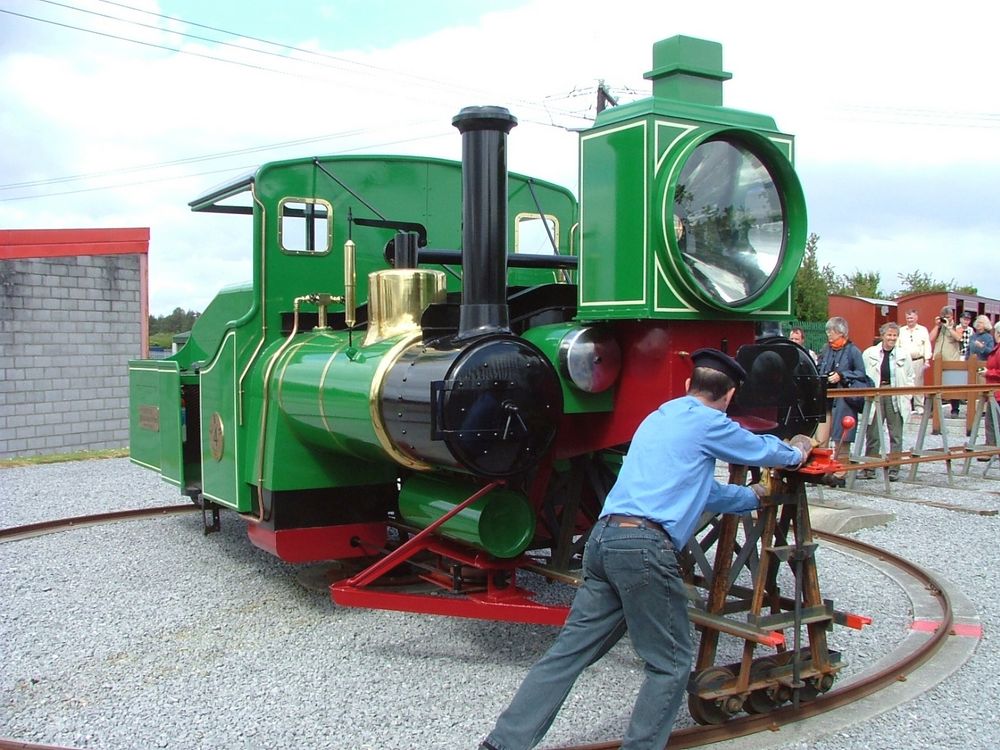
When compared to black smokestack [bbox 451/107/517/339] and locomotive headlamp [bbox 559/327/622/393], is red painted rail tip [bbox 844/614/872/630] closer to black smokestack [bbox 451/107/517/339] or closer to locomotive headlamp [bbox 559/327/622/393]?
locomotive headlamp [bbox 559/327/622/393]

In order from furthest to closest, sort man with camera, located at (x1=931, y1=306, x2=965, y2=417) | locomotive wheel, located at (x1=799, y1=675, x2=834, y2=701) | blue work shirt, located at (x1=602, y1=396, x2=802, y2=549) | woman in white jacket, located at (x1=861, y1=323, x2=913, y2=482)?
man with camera, located at (x1=931, y1=306, x2=965, y2=417) < woman in white jacket, located at (x1=861, y1=323, x2=913, y2=482) < locomotive wheel, located at (x1=799, y1=675, x2=834, y2=701) < blue work shirt, located at (x1=602, y1=396, x2=802, y2=549)

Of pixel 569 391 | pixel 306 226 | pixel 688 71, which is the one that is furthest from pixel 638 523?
pixel 306 226

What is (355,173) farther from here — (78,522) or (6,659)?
(78,522)

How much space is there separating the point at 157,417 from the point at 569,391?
Answer: 396 centimetres

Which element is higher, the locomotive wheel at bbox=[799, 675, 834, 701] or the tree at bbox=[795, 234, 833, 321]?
the tree at bbox=[795, 234, 833, 321]

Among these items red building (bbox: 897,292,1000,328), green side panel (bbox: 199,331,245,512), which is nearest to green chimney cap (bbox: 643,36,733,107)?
green side panel (bbox: 199,331,245,512)

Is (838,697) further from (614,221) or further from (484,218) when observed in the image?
(484,218)

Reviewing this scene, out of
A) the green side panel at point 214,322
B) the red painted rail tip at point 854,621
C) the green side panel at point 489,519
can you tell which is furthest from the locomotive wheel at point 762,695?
the green side panel at point 214,322

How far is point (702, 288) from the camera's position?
13.2 feet

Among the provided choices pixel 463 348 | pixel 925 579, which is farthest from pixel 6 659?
pixel 925 579

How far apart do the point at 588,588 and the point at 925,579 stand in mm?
3686

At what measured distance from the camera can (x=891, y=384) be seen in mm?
10430

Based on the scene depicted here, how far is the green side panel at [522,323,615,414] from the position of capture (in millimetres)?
4324

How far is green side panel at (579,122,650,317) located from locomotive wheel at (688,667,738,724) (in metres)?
1.49
